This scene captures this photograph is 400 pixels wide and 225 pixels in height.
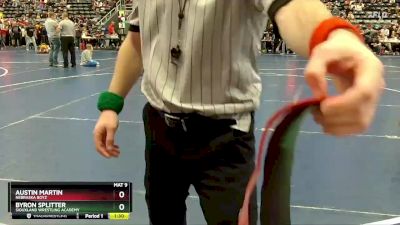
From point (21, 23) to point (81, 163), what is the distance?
2263cm

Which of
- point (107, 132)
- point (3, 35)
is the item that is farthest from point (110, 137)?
point (3, 35)

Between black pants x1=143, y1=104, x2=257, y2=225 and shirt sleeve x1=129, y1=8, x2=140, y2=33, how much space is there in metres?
0.30

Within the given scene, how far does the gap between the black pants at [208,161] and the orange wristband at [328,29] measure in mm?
626

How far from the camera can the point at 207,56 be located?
1.36m

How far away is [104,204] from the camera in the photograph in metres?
3.34

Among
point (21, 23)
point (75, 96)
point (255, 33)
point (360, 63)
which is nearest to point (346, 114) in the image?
point (360, 63)

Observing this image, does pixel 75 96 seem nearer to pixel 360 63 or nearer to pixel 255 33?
pixel 255 33

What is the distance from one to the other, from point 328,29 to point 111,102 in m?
1.04

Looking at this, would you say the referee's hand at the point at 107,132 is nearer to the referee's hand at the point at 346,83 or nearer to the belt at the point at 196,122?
the belt at the point at 196,122

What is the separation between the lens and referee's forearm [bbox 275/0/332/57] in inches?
35.4

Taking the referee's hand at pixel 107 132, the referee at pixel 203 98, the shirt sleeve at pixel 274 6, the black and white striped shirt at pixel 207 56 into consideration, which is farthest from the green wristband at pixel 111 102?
the shirt sleeve at pixel 274 6
